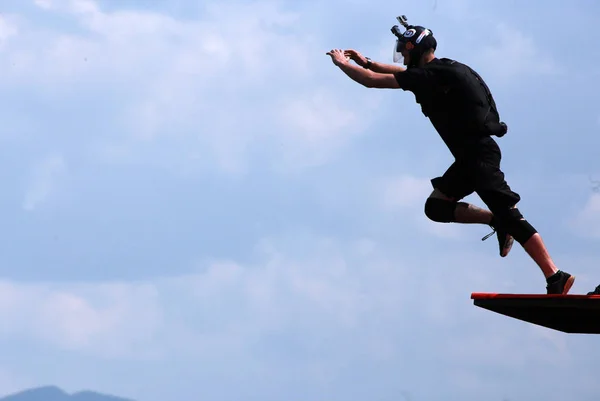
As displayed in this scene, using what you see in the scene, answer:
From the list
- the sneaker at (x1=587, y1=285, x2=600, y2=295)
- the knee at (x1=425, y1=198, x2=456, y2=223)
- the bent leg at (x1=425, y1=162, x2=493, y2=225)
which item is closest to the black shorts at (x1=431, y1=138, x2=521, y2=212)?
the bent leg at (x1=425, y1=162, x2=493, y2=225)

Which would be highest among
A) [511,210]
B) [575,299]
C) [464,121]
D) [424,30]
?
[424,30]

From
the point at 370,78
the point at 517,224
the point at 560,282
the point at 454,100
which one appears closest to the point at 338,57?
the point at 370,78

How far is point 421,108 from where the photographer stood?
1243 cm

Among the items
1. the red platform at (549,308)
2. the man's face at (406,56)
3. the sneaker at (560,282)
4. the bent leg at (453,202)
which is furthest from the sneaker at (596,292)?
the man's face at (406,56)

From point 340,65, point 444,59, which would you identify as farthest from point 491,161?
point 340,65

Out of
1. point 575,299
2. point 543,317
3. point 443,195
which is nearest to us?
point 575,299

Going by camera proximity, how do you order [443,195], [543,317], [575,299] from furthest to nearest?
[443,195] < [543,317] < [575,299]

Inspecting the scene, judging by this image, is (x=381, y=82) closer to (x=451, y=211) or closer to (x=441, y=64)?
(x=441, y=64)

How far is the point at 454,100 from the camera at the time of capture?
1219 cm

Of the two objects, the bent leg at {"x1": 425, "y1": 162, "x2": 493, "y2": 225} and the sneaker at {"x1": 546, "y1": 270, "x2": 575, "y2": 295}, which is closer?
the sneaker at {"x1": 546, "y1": 270, "x2": 575, "y2": 295}

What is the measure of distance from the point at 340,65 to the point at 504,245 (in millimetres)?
3234

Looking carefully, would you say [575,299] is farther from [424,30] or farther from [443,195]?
[424,30]

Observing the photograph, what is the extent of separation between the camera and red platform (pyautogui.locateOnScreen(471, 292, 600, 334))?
36.2 feet

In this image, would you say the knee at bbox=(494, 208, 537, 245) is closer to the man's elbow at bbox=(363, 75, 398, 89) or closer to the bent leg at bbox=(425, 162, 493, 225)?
the bent leg at bbox=(425, 162, 493, 225)
